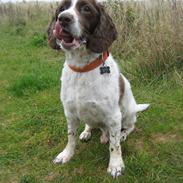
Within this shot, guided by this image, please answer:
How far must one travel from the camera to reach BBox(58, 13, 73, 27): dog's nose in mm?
3122

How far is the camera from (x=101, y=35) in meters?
3.43

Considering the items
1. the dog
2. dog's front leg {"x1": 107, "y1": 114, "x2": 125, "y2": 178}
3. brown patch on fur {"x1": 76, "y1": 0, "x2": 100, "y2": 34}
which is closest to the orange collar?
the dog

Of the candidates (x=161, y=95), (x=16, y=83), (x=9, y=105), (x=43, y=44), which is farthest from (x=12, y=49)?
(x=161, y=95)

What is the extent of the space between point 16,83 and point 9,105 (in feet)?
2.61

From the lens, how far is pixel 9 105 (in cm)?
559

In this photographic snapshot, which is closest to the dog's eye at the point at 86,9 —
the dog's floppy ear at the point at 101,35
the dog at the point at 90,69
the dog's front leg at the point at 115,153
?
the dog at the point at 90,69

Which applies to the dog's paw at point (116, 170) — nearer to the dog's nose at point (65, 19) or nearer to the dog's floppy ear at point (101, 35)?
the dog's floppy ear at point (101, 35)

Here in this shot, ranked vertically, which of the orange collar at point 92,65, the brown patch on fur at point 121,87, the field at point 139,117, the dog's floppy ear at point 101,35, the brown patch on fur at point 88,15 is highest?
the brown patch on fur at point 88,15

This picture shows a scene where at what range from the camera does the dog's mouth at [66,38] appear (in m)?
3.22

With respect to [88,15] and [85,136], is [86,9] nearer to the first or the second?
[88,15]

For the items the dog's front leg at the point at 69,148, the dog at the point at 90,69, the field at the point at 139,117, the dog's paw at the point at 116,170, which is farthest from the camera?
the dog's front leg at the point at 69,148

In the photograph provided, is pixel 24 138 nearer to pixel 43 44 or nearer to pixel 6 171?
pixel 6 171

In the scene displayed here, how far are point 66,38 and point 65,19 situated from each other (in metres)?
A: 0.17

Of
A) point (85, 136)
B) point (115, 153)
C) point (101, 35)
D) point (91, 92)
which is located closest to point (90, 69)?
point (91, 92)
